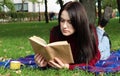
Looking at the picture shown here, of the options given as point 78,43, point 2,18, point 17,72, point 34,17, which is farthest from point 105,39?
point 34,17

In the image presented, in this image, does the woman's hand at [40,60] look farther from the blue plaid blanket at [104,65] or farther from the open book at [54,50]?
the blue plaid blanket at [104,65]

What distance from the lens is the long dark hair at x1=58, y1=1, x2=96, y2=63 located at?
5.02 meters

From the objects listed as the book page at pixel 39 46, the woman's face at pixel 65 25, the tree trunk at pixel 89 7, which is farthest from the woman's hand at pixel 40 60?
the tree trunk at pixel 89 7

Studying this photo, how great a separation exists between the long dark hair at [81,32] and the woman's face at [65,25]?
0.13ft

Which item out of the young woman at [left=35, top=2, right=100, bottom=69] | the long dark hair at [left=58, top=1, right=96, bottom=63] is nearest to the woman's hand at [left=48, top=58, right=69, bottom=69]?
the young woman at [left=35, top=2, right=100, bottom=69]

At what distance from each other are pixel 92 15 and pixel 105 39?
28.9 ft

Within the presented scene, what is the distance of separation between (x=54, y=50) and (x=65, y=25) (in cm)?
35

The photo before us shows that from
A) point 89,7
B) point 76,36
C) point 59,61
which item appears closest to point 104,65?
point 76,36

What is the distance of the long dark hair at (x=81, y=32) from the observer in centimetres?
502

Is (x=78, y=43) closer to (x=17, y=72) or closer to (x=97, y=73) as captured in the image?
(x=97, y=73)

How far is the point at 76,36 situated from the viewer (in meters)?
5.21

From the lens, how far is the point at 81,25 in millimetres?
5035

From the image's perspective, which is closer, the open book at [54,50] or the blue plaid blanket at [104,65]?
the open book at [54,50]

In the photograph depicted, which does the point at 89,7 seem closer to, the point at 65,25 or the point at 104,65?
the point at 104,65
